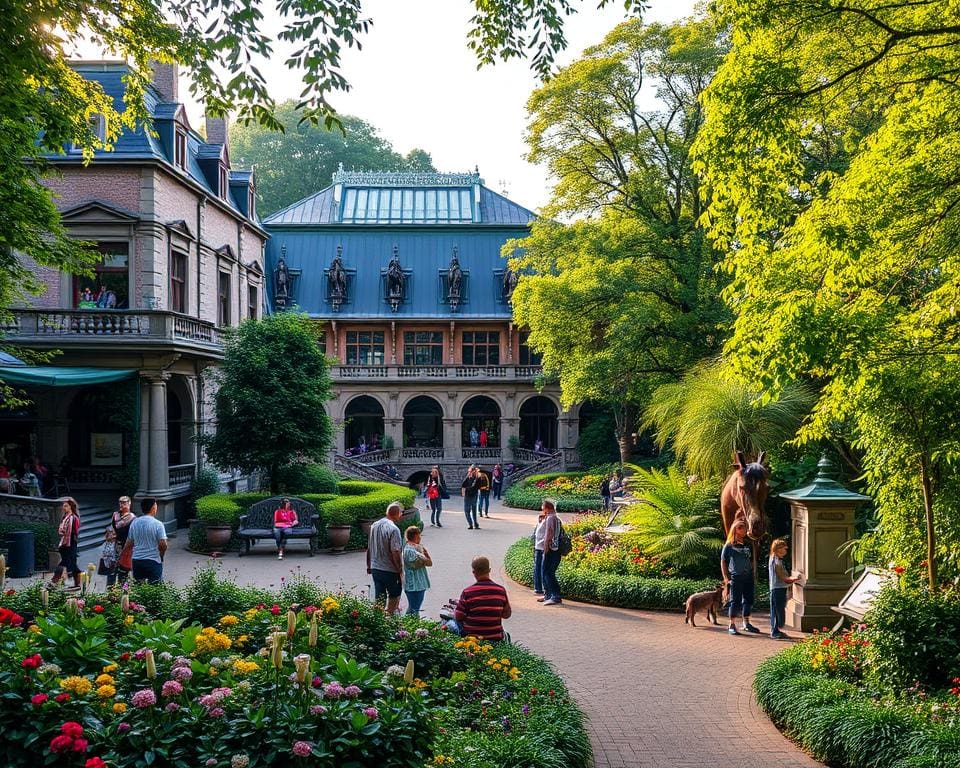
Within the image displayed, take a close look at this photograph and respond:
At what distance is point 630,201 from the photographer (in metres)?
27.6

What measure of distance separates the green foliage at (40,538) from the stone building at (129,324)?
139 inches

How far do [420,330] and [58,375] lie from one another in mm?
26216

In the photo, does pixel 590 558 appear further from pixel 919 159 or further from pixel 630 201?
pixel 630 201

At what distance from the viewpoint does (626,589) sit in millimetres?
14938

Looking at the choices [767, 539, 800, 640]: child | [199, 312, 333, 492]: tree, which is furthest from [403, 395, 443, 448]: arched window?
[767, 539, 800, 640]: child

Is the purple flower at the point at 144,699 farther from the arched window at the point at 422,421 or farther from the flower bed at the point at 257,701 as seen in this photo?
the arched window at the point at 422,421

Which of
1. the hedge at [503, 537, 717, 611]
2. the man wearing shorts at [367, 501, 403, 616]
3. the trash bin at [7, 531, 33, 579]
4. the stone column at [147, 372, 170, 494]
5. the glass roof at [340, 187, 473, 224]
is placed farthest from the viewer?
the glass roof at [340, 187, 473, 224]

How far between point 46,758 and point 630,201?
25115 millimetres

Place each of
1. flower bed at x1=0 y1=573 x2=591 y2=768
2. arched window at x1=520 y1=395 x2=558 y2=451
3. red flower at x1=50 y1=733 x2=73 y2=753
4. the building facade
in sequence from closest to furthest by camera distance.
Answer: red flower at x1=50 y1=733 x2=73 y2=753, flower bed at x1=0 y1=573 x2=591 y2=768, the building facade, arched window at x1=520 y1=395 x2=558 y2=451

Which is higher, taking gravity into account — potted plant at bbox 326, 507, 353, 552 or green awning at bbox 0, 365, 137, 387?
green awning at bbox 0, 365, 137, 387

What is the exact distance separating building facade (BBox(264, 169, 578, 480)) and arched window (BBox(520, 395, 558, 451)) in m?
0.06

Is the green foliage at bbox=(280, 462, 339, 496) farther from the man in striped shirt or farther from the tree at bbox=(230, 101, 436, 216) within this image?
the tree at bbox=(230, 101, 436, 216)

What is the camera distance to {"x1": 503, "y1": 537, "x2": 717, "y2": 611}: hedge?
14.7 meters

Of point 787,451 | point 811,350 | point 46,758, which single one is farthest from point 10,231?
point 787,451
